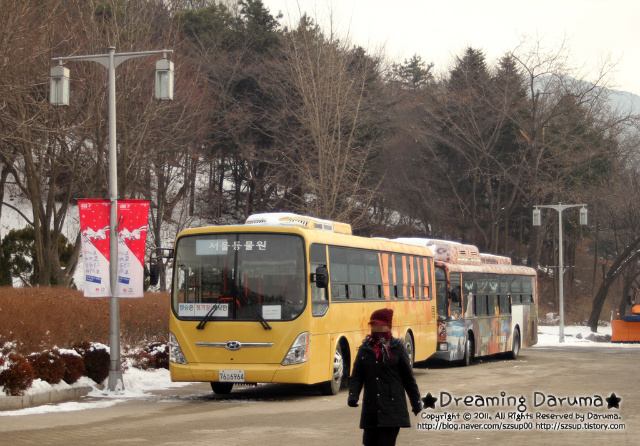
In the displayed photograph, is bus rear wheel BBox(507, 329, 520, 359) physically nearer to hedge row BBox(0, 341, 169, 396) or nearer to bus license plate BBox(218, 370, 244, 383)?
hedge row BBox(0, 341, 169, 396)

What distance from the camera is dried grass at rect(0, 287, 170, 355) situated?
18.2 meters

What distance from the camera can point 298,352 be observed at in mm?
16766

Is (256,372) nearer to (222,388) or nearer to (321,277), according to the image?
(321,277)

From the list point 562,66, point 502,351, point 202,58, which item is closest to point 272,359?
point 502,351

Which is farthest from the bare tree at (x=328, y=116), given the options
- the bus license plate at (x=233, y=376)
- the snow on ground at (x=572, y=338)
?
the bus license plate at (x=233, y=376)

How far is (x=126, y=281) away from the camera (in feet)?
62.0

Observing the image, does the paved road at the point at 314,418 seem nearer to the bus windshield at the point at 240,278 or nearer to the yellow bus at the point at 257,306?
the yellow bus at the point at 257,306

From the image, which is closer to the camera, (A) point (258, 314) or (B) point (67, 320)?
(A) point (258, 314)

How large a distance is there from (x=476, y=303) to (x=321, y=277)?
12553 mm

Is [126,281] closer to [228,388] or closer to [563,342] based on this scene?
[228,388]

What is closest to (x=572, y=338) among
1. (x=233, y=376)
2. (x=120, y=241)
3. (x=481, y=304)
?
(x=481, y=304)

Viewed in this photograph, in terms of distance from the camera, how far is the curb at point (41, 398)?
15273mm

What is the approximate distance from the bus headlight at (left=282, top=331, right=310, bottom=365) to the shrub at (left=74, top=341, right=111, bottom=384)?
3.89 meters

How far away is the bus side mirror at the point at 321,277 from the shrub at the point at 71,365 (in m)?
4.52
